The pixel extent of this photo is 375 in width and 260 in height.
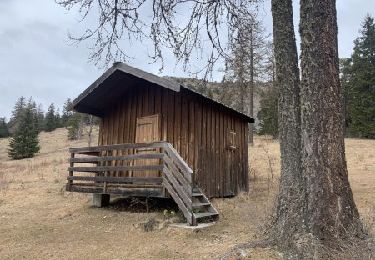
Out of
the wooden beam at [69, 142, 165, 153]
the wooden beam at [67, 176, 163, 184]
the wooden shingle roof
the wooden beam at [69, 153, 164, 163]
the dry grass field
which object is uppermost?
the wooden shingle roof

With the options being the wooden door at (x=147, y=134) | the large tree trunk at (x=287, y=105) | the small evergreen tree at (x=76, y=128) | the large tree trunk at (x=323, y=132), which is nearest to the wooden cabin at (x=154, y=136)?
the wooden door at (x=147, y=134)

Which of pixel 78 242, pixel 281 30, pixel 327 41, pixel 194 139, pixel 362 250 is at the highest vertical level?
pixel 281 30

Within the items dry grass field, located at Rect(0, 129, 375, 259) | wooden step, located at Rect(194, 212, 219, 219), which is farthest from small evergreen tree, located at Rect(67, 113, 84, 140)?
wooden step, located at Rect(194, 212, 219, 219)

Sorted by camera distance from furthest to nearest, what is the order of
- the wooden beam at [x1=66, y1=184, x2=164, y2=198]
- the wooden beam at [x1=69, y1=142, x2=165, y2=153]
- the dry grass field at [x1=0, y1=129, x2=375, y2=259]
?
1. the wooden beam at [x1=69, y1=142, x2=165, y2=153]
2. the wooden beam at [x1=66, y1=184, x2=164, y2=198]
3. the dry grass field at [x1=0, y1=129, x2=375, y2=259]

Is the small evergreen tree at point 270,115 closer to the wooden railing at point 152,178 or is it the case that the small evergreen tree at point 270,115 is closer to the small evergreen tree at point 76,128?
the wooden railing at point 152,178

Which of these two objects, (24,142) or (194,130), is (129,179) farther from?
(24,142)

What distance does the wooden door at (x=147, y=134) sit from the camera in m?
12.6

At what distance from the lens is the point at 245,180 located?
14750mm

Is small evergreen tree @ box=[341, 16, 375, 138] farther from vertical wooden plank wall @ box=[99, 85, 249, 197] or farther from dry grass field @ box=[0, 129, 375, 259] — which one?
vertical wooden plank wall @ box=[99, 85, 249, 197]

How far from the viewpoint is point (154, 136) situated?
41.8 ft

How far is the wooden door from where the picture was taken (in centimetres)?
1261

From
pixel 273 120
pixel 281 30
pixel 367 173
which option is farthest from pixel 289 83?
pixel 273 120

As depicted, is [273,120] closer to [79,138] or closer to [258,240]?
[258,240]

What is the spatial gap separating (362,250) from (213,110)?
8.71m
